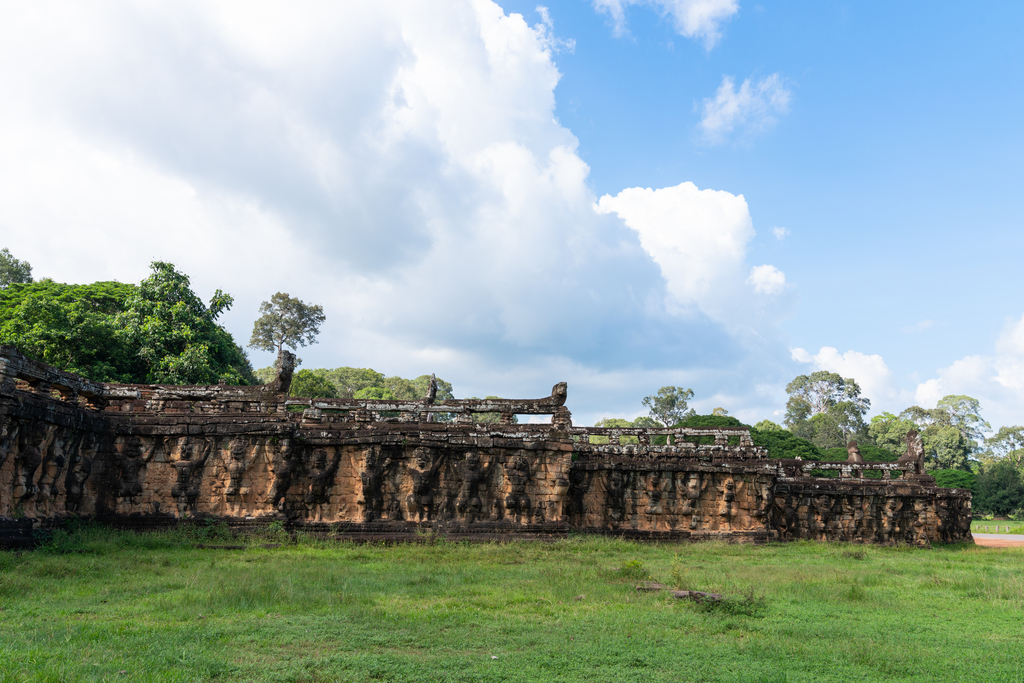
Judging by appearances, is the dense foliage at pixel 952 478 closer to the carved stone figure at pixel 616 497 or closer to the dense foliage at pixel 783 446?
the dense foliage at pixel 783 446

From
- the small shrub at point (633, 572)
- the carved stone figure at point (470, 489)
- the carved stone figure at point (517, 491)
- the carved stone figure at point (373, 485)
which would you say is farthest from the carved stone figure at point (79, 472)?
the small shrub at point (633, 572)

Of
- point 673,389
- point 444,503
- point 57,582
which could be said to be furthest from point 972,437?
point 57,582

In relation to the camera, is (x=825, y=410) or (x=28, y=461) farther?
(x=825, y=410)

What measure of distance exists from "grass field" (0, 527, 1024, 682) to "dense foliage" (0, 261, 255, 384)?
44.9ft

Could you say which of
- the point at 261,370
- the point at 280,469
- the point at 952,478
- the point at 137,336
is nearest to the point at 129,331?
the point at 137,336

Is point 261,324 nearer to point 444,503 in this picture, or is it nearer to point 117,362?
point 117,362

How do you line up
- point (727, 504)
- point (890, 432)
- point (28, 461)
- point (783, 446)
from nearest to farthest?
point (28, 461)
point (727, 504)
point (783, 446)
point (890, 432)

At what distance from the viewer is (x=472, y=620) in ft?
23.0

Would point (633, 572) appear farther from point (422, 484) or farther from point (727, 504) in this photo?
point (727, 504)

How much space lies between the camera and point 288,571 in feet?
32.5

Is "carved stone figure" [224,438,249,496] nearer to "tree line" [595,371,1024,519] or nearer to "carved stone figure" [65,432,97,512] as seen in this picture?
"carved stone figure" [65,432,97,512]

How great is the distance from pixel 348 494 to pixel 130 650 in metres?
9.50

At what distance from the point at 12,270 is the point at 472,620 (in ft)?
148

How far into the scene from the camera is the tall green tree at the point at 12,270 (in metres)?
37.5
